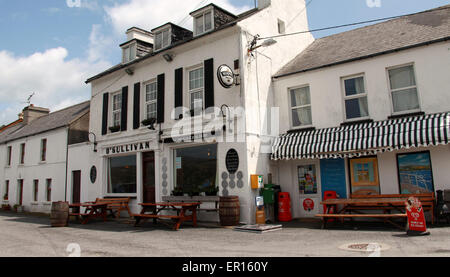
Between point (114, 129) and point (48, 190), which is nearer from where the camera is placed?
point (114, 129)

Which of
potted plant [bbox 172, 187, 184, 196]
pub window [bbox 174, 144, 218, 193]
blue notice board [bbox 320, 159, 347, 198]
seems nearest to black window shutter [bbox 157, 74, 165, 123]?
pub window [bbox 174, 144, 218, 193]

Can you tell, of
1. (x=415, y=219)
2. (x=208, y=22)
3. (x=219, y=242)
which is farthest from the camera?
(x=208, y=22)

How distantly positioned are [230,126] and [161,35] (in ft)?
21.7

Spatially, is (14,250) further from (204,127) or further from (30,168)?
(30,168)

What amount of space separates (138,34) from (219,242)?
13448 millimetres

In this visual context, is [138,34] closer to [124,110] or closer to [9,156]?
[124,110]

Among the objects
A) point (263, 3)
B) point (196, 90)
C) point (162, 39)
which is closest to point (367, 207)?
point (196, 90)

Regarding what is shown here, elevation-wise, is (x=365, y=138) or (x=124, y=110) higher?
(x=124, y=110)

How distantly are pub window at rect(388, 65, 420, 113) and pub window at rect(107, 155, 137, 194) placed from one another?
1118 centimetres

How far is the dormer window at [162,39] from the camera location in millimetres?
15539

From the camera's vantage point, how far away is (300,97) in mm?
13406

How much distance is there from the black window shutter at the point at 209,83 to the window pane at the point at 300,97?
10.8ft
